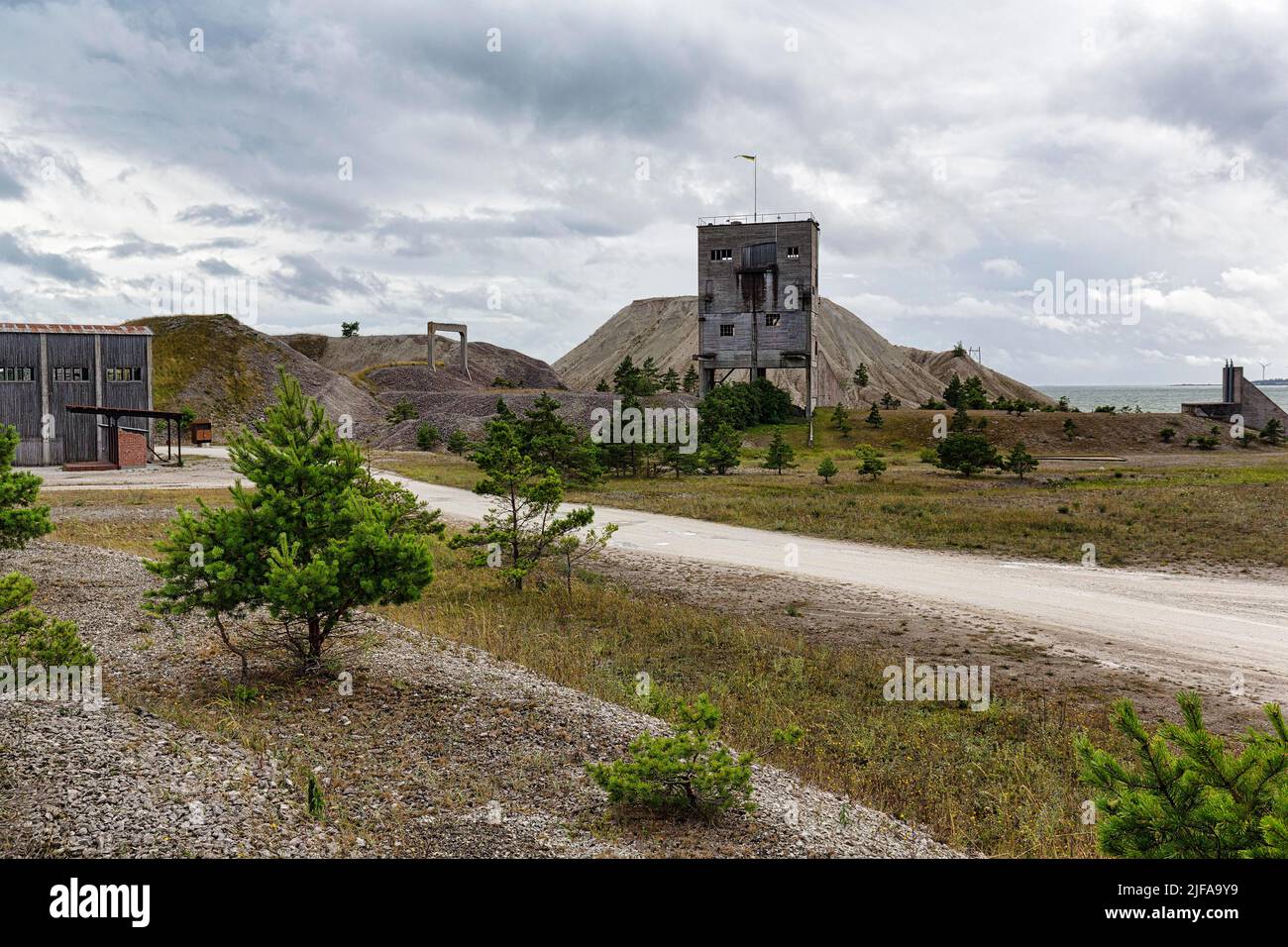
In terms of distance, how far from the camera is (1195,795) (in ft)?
17.0

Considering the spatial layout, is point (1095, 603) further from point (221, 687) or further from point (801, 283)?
point (801, 283)

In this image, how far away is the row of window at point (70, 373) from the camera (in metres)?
53.7

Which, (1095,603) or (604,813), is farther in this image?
(1095,603)

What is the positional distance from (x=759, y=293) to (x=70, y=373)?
2267 inches

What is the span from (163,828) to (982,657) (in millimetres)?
14126

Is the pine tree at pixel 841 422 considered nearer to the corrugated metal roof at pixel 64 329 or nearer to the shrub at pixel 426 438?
the shrub at pixel 426 438

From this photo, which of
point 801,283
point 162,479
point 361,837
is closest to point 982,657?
point 361,837

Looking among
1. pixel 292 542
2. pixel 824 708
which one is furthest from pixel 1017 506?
pixel 292 542

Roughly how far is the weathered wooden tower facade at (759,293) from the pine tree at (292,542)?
71672 mm

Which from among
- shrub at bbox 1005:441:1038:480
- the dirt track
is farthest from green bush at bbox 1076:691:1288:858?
shrub at bbox 1005:441:1038:480

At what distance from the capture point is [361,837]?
775 cm

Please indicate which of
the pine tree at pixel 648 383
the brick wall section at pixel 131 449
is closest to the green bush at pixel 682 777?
the brick wall section at pixel 131 449

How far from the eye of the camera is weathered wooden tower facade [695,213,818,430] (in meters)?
A: 80.8
